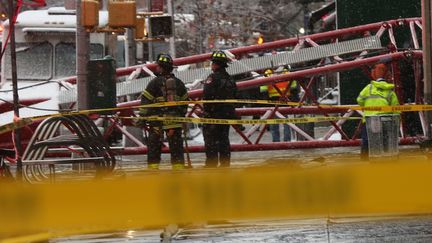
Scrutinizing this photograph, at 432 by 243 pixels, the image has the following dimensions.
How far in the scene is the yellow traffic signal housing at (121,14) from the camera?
50.1 ft

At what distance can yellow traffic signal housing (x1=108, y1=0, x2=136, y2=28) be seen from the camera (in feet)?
50.1

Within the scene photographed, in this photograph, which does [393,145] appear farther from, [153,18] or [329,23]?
[329,23]

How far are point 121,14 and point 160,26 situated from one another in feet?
15.1

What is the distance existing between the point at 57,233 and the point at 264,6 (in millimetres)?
35973

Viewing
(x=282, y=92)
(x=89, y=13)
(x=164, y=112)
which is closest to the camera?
(x=164, y=112)

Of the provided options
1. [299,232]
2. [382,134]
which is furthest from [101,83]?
[299,232]

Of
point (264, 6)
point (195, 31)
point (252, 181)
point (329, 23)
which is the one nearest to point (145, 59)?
point (329, 23)

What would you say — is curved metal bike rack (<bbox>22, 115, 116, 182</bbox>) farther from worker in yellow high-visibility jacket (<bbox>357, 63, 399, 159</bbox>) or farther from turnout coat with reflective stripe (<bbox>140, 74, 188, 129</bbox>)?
worker in yellow high-visibility jacket (<bbox>357, 63, 399, 159</bbox>)

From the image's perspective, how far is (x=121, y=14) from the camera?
604 inches

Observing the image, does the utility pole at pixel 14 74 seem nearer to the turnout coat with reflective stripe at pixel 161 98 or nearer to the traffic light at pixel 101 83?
the turnout coat with reflective stripe at pixel 161 98

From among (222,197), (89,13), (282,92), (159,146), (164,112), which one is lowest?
(222,197)

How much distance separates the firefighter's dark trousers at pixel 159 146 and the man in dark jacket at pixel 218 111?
575 millimetres

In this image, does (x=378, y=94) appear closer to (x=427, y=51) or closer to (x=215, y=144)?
(x=427, y=51)

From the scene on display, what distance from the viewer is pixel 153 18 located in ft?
65.5
